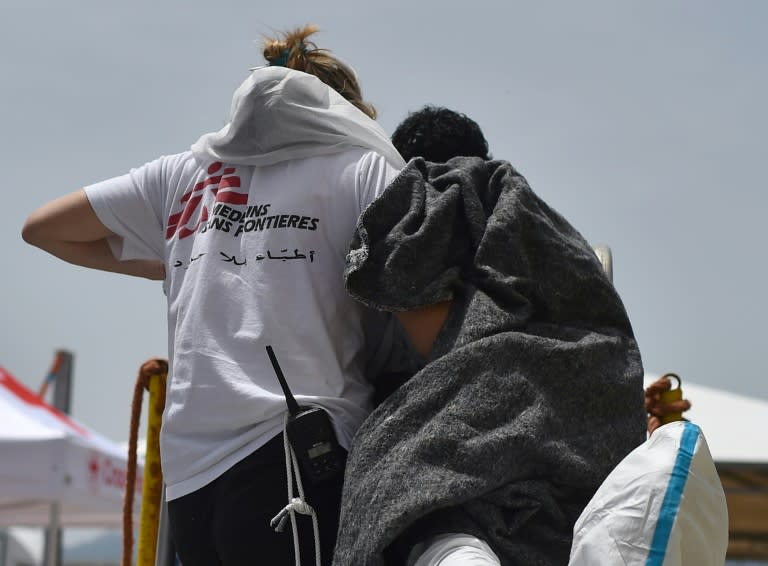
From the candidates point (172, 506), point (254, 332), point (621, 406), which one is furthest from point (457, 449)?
point (172, 506)

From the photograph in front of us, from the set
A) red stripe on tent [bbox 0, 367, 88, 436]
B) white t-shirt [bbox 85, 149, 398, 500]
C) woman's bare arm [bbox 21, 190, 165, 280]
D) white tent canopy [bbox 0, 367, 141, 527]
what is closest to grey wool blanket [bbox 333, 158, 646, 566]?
white t-shirt [bbox 85, 149, 398, 500]

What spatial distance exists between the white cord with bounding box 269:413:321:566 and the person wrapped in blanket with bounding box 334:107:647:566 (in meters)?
0.09

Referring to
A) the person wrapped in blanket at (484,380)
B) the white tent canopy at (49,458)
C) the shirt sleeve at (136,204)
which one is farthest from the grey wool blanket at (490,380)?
the white tent canopy at (49,458)

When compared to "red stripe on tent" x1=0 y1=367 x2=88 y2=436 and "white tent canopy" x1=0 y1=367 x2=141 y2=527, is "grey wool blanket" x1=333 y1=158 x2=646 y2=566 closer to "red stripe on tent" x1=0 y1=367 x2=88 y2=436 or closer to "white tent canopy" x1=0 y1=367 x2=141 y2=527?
"white tent canopy" x1=0 y1=367 x2=141 y2=527

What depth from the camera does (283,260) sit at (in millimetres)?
1877

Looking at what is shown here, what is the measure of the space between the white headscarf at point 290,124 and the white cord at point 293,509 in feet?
1.68

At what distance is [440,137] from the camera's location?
2.11m

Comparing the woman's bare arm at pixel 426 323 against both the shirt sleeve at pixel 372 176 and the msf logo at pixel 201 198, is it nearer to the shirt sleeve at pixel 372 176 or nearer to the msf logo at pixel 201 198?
the shirt sleeve at pixel 372 176

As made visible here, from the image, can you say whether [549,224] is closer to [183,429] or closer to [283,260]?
[283,260]

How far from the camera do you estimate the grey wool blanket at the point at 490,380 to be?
1.60 metres

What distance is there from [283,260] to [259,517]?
1.38 ft

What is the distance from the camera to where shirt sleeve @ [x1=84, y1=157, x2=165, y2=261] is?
2.15 metres

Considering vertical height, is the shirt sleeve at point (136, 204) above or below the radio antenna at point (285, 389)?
above

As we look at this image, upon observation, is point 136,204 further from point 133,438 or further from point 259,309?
point 133,438
